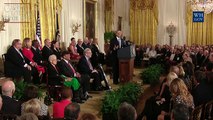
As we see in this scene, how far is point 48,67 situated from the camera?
802 cm

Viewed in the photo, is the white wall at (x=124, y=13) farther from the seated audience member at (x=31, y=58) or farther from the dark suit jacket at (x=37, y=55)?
the seated audience member at (x=31, y=58)

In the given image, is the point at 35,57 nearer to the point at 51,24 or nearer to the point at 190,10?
the point at 51,24

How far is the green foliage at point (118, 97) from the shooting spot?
724cm

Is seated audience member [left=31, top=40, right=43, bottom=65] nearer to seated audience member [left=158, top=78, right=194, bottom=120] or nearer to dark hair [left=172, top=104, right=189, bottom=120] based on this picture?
seated audience member [left=158, top=78, right=194, bottom=120]

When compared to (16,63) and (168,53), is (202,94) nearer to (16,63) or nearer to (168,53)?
(16,63)

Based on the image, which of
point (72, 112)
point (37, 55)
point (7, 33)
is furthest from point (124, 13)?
point (72, 112)

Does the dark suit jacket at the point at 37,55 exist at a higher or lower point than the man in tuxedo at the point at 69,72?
higher

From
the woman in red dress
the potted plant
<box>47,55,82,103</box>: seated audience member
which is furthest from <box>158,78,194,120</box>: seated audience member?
the woman in red dress

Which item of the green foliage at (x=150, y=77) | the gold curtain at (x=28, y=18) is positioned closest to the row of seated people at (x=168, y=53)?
the green foliage at (x=150, y=77)

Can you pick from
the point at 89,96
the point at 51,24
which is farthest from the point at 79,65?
the point at 51,24

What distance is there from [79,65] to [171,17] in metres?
13.7

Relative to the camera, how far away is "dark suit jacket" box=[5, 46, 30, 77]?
27.7 feet

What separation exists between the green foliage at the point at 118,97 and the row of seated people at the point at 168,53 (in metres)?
6.10

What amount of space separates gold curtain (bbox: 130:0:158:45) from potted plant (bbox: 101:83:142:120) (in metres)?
13.4
